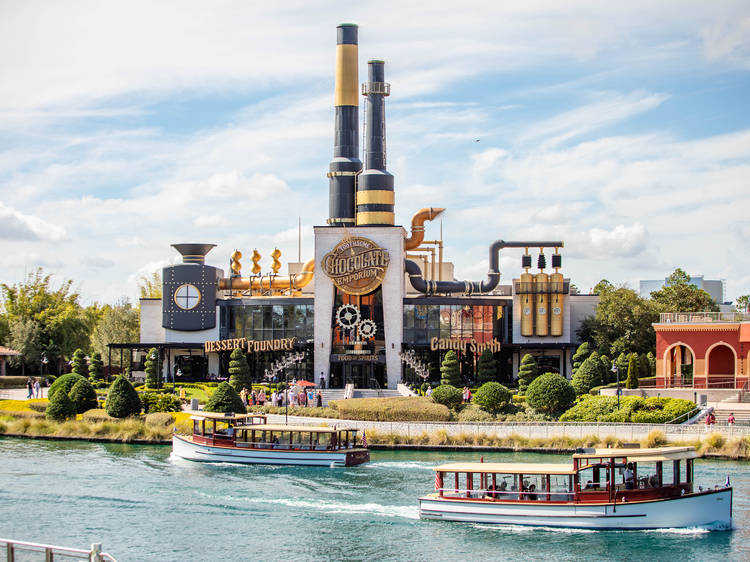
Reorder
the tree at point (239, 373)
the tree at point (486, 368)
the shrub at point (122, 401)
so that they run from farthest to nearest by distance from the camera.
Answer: the tree at point (486, 368)
the tree at point (239, 373)
the shrub at point (122, 401)

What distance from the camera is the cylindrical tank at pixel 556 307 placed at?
90938 millimetres

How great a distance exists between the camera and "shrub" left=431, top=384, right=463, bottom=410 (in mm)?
73062

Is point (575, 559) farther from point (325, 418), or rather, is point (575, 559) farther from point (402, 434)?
point (325, 418)

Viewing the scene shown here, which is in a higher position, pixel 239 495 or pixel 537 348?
pixel 537 348

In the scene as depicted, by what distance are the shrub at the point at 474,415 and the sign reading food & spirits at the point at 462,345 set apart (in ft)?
57.5

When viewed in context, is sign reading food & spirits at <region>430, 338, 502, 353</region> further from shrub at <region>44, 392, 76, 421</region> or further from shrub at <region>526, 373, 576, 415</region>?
shrub at <region>44, 392, 76, 421</region>

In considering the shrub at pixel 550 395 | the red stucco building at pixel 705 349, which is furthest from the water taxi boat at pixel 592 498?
the red stucco building at pixel 705 349

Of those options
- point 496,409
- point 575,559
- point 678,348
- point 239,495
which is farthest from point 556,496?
point 678,348

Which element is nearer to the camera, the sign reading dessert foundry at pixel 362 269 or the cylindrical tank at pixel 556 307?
the sign reading dessert foundry at pixel 362 269

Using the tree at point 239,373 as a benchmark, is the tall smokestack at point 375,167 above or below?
above

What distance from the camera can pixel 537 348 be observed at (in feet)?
303

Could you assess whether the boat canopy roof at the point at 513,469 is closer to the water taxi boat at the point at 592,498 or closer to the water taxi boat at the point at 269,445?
the water taxi boat at the point at 592,498

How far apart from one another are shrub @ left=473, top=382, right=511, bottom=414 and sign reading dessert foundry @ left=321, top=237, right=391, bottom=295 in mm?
19804

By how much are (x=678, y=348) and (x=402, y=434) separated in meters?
25.9
